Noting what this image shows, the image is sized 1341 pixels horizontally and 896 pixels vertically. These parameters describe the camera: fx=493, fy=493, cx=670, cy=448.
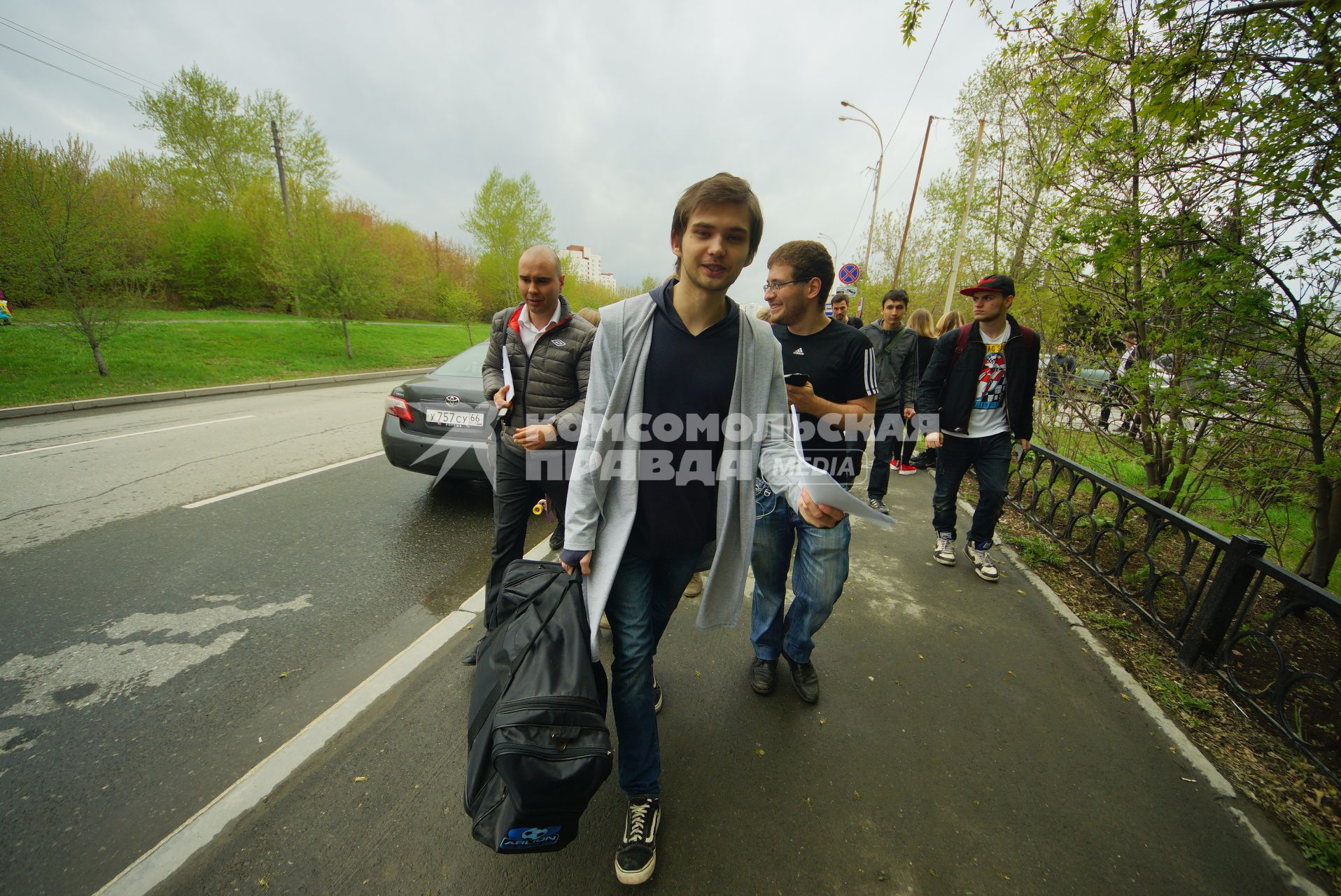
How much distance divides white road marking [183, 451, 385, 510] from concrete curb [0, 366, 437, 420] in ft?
4.97

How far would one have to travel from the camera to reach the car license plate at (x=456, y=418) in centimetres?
442

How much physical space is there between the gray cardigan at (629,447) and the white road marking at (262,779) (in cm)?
146

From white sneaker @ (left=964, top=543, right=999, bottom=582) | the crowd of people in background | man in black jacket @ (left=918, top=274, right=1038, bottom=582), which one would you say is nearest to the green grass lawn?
the crowd of people in background

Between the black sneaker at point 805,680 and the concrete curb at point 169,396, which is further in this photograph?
the concrete curb at point 169,396

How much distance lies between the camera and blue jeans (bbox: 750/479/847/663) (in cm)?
224

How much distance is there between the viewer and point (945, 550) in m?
3.98

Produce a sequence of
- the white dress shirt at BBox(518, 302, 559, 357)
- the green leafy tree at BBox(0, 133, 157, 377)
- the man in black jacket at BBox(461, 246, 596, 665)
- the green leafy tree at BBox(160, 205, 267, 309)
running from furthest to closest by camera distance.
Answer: the green leafy tree at BBox(160, 205, 267, 309) < the green leafy tree at BBox(0, 133, 157, 377) < the white dress shirt at BBox(518, 302, 559, 357) < the man in black jacket at BBox(461, 246, 596, 665)

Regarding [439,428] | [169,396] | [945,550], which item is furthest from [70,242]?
[945,550]

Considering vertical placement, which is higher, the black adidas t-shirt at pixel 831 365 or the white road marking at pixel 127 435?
the black adidas t-shirt at pixel 831 365

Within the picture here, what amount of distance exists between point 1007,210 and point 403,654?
289 inches

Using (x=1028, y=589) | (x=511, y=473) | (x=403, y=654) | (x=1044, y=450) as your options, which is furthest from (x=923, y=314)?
(x=403, y=654)

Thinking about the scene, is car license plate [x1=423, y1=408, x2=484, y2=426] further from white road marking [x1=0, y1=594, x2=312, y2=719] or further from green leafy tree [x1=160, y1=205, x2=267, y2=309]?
green leafy tree [x1=160, y1=205, x2=267, y2=309]

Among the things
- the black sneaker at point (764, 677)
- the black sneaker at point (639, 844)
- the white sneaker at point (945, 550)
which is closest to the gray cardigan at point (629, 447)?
the black sneaker at point (639, 844)

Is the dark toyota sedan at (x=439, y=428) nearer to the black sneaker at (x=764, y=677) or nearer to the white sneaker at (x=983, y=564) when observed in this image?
the black sneaker at (x=764, y=677)
